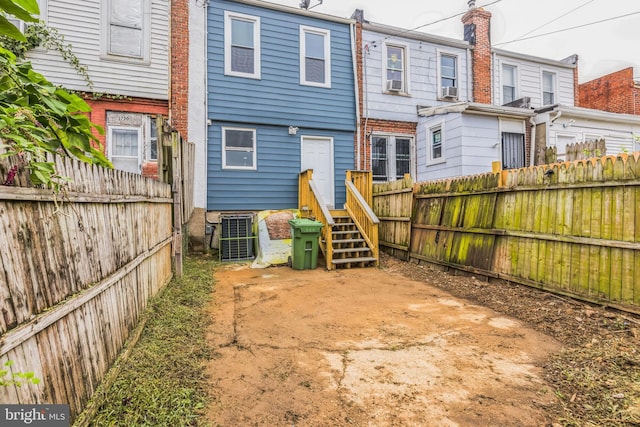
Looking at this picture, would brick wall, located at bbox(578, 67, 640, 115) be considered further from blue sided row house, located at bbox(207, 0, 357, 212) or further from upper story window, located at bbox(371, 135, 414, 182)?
blue sided row house, located at bbox(207, 0, 357, 212)

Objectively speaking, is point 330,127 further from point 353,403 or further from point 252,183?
point 353,403

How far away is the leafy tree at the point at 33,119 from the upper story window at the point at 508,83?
14.0 meters

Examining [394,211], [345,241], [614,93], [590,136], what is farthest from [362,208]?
[614,93]

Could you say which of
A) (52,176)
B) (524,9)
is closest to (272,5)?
(524,9)

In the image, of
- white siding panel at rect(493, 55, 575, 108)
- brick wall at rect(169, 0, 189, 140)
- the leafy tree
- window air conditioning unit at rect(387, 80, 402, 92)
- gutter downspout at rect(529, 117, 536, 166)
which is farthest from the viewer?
white siding panel at rect(493, 55, 575, 108)

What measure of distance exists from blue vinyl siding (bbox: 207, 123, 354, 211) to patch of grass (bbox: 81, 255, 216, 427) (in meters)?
5.34

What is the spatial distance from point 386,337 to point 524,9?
40.1 ft

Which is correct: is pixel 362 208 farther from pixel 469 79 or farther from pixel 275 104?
pixel 469 79

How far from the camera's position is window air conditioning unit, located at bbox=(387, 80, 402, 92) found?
10.8 meters

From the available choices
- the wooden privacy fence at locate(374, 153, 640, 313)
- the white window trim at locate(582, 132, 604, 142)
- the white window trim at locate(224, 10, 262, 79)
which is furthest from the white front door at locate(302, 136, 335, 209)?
the white window trim at locate(582, 132, 604, 142)

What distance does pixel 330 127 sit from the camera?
1023 cm

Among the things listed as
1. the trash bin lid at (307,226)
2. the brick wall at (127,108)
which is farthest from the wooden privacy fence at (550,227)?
the brick wall at (127,108)

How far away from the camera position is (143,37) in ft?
27.8

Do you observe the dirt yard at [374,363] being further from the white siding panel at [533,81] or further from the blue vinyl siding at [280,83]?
the white siding panel at [533,81]
